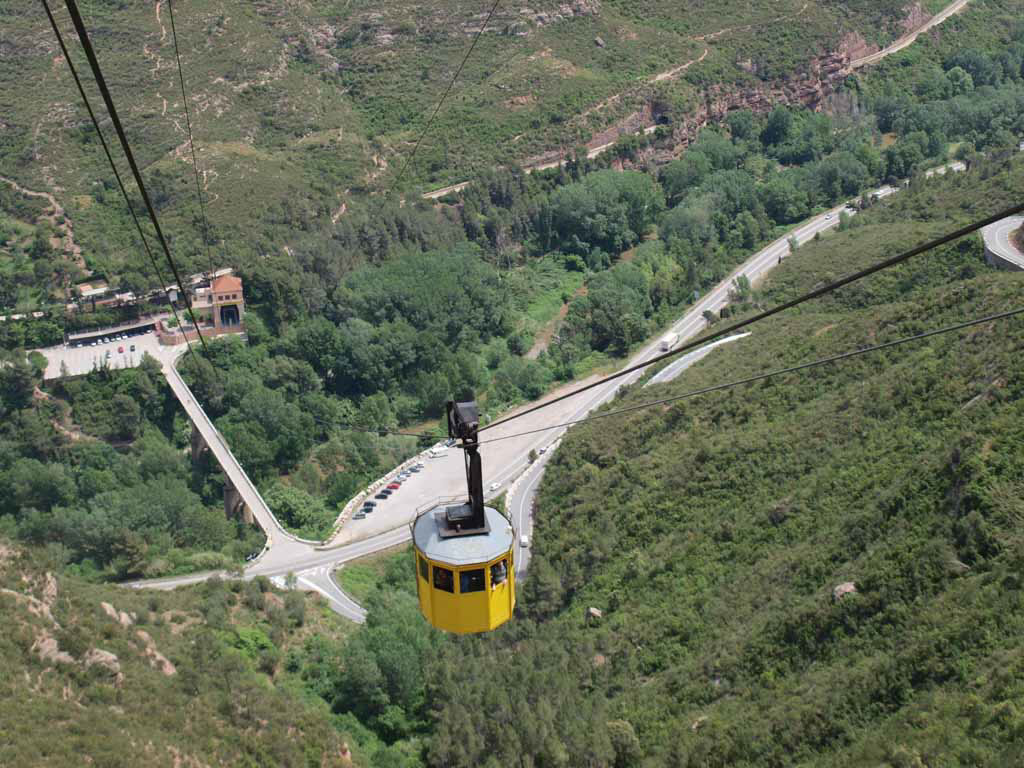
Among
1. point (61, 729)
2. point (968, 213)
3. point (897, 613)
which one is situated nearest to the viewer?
point (61, 729)

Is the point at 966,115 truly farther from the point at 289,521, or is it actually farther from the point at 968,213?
the point at 289,521

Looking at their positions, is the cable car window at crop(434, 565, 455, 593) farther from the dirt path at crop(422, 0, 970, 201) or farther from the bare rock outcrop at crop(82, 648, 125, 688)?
the dirt path at crop(422, 0, 970, 201)

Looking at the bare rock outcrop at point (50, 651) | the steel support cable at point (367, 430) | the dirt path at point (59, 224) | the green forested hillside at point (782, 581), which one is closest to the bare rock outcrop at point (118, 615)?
the bare rock outcrop at point (50, 651)

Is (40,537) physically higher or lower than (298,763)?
lower

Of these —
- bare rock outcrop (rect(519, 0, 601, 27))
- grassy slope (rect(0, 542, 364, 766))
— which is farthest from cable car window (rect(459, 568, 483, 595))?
bare rock outcrop (rect(519, 0, 601, 27))

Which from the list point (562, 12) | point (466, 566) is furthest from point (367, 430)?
point (562, 12)

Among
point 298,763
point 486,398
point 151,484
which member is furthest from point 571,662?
point 486,398
